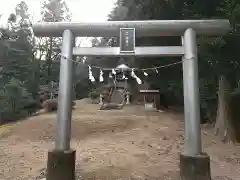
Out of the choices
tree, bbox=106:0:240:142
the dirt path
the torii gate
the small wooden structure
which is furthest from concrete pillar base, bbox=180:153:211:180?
the small wooden structure

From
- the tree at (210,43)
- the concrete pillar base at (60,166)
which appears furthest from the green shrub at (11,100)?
the concrete pillar base at (60,166)

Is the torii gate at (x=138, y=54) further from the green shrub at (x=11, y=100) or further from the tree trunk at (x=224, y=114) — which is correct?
the green shrub at (x=11, y=100)

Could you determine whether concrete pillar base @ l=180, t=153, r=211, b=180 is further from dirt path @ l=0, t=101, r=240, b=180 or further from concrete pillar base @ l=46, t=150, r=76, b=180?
concrete pillar base @ l=46, t=150, r=76, b=180

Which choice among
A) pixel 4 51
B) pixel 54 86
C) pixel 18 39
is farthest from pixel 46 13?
pixel 4 51

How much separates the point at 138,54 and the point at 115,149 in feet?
10.7

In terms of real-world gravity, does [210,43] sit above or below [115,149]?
above

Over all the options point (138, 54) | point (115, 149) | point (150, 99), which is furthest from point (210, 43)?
point (150, 99)

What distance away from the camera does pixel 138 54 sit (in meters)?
5.12

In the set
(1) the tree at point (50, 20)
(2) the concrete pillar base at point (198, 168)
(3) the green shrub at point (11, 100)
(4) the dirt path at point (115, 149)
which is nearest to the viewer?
(2) the concrete pillar base at point (198, 168)

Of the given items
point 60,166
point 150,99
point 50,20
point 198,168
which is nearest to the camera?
point 198,168

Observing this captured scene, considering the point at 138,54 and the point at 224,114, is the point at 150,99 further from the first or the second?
the point at 138,54

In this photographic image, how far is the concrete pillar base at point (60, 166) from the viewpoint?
4.63 m

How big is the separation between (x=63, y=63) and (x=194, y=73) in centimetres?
262

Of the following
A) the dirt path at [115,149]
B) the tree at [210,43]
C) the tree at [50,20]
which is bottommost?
the dirt path at [115,149]
